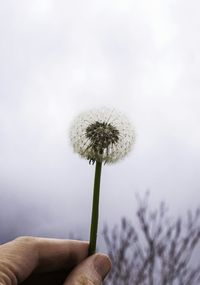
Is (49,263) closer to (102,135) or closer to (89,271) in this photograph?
(89,271)

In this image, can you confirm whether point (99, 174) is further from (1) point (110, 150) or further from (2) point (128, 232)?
(2) point (128, 232)

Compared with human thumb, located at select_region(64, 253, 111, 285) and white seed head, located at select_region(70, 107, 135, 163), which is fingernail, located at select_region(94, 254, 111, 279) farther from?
white seed head, located at select_region(70, 107, 135, 163)

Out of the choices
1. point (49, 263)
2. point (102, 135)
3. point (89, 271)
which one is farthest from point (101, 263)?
point (102, 135)

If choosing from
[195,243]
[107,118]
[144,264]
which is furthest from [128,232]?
[107,118]

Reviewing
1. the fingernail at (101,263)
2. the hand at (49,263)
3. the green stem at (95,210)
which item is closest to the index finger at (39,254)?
the hand at (49,263)

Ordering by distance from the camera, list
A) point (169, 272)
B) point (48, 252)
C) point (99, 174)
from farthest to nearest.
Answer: point (169, 272)
point (48, 252)
point (99, 174)

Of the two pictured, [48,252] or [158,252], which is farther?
[158,252]

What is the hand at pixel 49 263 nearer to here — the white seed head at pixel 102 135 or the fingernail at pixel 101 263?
the fingernail at pixel 101 263

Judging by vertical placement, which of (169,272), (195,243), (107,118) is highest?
(107,118)
